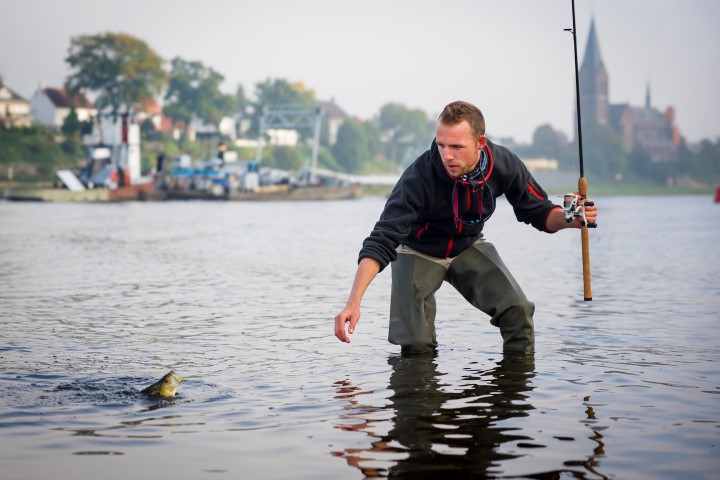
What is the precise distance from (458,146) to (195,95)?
122 meters

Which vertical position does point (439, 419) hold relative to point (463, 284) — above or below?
below

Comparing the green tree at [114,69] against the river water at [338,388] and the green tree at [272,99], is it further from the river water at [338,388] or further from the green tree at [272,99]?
the river water at [338,388]

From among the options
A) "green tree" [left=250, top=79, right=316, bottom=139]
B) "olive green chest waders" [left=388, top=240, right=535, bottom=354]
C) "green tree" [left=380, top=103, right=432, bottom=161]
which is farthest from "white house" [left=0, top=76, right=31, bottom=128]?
"olive green chest waders" [left=388, top=240, right=535, bottom=354]

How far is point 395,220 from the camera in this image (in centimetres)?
685

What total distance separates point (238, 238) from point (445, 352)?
23.8m

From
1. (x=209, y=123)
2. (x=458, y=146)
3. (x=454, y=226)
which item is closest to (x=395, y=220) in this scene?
(x=458, y=146)

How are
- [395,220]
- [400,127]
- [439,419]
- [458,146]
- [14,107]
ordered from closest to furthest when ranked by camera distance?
[439,419] < [458,146] < [395,220] < [14,107] < [400,127]

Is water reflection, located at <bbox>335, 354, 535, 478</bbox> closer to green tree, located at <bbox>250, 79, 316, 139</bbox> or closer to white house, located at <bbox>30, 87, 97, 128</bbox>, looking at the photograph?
white house, located at <bbox>30, 87, 97, 128</bbox>

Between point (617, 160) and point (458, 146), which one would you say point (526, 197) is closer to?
point (458, 146)

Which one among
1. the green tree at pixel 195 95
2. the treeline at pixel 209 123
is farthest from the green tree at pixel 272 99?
the green tree at pixel 195 95

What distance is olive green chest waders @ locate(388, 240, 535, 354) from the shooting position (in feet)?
25.9

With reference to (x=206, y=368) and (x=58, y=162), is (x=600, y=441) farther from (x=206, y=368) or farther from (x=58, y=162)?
(x=58, y=162)

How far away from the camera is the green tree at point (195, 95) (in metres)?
124

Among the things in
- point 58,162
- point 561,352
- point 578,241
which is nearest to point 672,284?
point 561,352
